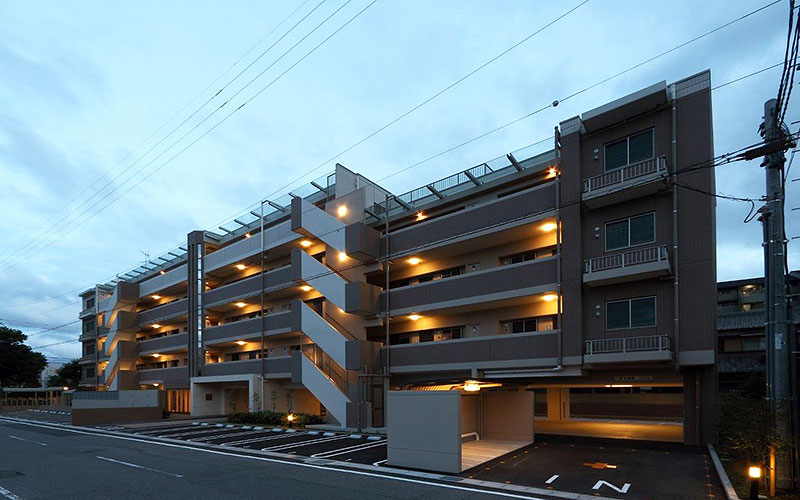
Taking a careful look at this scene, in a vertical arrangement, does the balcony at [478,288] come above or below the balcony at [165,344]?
above

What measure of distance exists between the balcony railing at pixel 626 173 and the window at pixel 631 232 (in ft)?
5.64

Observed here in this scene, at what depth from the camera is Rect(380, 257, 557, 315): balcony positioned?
20939mm

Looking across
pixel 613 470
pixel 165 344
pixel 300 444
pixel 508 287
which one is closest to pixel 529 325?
pixel 508 287

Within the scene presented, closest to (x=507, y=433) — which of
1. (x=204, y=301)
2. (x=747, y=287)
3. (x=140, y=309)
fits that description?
(x=204, y=301)

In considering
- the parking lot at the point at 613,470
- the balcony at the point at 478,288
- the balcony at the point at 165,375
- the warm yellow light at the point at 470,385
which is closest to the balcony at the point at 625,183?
the balcony at the point at 478,288

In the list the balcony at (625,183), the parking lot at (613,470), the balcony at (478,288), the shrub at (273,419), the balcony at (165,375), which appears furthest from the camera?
the balcony at (165,375)

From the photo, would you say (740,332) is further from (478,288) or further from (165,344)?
(165,344)

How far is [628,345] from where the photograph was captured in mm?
18078

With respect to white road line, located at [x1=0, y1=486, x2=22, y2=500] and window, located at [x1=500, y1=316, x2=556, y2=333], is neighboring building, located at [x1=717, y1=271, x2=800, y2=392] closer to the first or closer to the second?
window, located at [x1=500, y1=316, x2=556, y2=333]

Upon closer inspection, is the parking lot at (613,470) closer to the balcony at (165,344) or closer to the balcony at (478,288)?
the balcony at (478,288)

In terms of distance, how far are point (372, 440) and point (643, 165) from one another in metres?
16.5

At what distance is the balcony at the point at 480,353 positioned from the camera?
20.5 meters

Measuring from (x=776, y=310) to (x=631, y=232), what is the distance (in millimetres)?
8235

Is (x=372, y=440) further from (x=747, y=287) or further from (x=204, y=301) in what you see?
(x=747, y=287)
